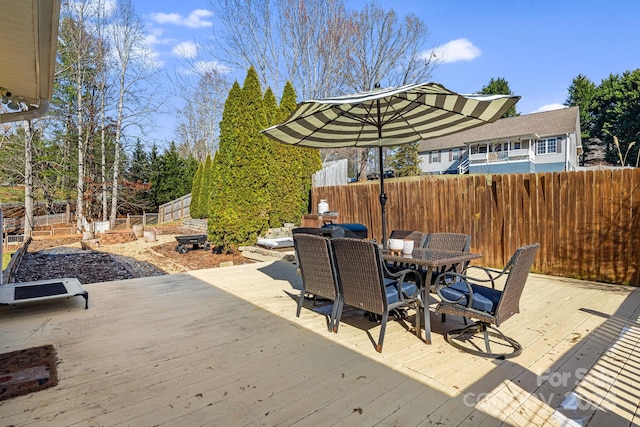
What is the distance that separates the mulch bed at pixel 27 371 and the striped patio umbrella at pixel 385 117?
2.90m

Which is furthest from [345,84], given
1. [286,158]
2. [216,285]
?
[216,285]

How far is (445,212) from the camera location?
6.89 m

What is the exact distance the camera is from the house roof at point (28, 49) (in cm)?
212

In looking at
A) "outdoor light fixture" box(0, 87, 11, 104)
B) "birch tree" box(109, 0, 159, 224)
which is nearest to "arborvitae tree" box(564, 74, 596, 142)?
"birch tree" box(109, 0, 159, 224)

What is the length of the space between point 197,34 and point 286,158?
1115 cm

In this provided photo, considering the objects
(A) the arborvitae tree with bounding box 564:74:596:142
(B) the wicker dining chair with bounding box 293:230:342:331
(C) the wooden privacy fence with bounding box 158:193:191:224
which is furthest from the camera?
(A) the arborvitae tree with bounding box 564:74:596:142

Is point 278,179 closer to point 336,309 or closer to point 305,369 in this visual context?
point 336,309

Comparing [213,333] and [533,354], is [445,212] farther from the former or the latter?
[213,333]

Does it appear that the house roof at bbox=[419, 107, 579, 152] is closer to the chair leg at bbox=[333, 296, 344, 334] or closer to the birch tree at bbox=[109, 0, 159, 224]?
the birch tree at bbox=[109, 0, 159, 224]

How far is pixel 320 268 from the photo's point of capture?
317 centimetres

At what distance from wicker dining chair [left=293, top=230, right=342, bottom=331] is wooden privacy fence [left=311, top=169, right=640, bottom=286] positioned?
427 cm

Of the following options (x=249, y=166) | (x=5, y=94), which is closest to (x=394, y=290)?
(x=5, y=94)

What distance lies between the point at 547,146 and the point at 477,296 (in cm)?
2478

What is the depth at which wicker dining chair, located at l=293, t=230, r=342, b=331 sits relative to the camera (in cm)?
308
